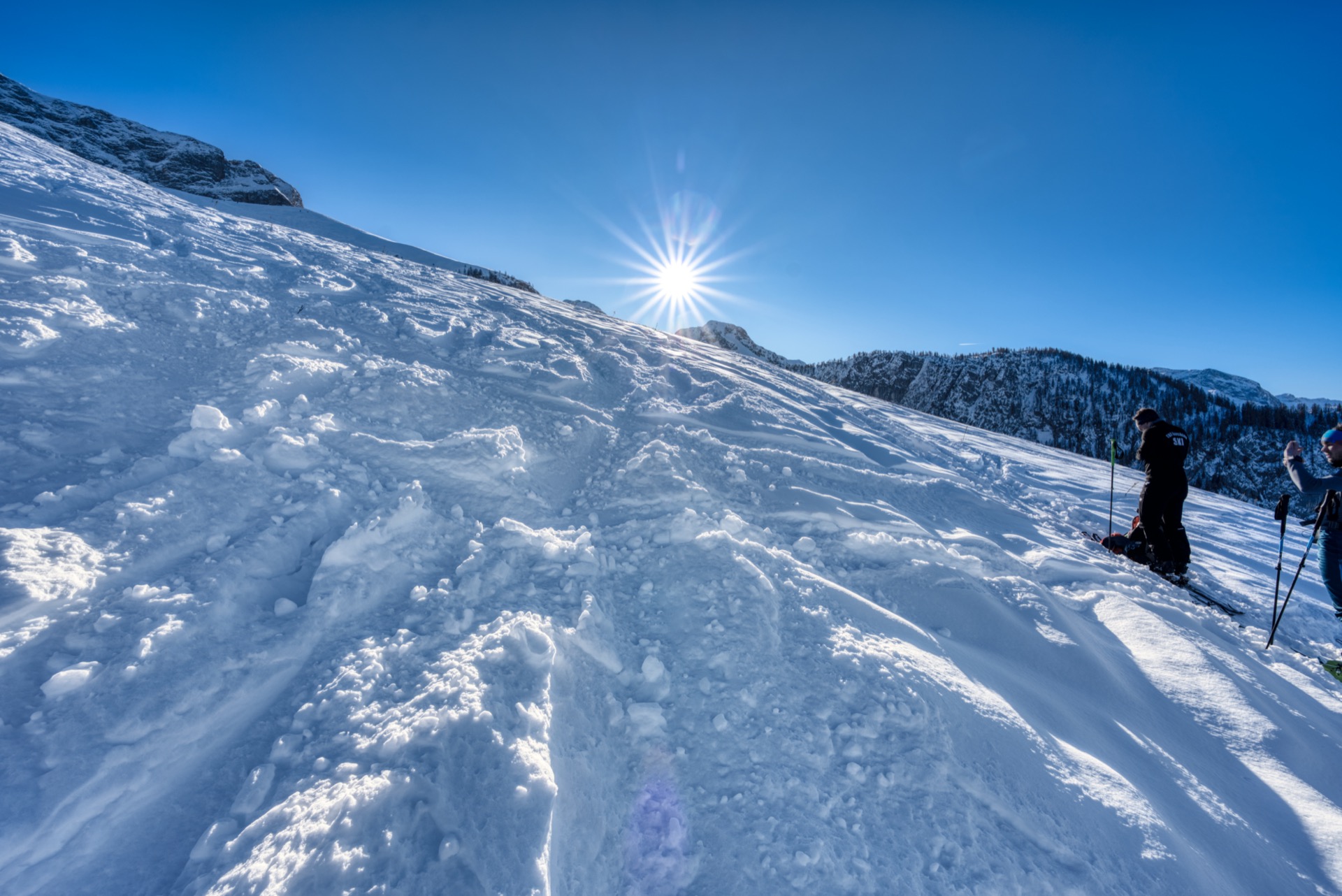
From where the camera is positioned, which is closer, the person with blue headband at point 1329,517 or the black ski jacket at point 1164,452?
the person with blue headband at point 1329,517

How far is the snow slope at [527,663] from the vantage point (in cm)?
200

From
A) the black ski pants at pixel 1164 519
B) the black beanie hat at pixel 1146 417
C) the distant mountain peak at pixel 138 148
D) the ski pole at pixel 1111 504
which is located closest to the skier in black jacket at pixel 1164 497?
the black ski pants at pixel 1164 519

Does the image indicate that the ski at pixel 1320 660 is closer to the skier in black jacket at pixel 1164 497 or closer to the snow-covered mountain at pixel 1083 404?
the skier in black jacket at pixel 1164 497

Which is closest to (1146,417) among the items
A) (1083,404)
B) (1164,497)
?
(1164,497)

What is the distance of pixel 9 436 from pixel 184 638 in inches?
93.9

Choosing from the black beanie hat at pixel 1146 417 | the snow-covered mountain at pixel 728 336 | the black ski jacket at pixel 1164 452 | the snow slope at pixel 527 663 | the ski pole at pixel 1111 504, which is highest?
the snow-covered mountain at pixel 728 336

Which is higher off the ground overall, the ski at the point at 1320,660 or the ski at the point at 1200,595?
the ski at the point at 1200,595

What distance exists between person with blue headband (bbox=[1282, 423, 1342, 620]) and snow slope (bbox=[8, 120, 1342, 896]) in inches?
18.9

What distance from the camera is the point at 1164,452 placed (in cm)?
592

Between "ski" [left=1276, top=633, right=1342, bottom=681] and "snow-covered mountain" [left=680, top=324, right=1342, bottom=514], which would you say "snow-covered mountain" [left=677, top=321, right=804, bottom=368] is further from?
"ski" [left=1276, top=633, right=1342, bottom=681]

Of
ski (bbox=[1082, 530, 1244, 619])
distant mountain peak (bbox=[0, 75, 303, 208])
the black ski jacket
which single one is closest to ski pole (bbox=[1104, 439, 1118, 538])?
the black ski jacket

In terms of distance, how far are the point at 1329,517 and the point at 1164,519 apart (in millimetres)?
1214

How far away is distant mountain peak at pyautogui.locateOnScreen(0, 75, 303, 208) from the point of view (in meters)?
24.9

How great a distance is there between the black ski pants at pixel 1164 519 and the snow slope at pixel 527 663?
0.48 meters
